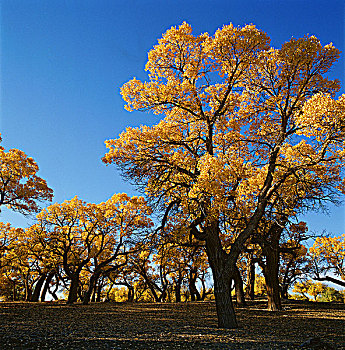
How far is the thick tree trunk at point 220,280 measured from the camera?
10.9 m

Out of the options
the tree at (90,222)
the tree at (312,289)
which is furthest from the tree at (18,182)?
the tree at (312,289)

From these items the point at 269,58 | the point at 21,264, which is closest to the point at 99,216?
the point at 21,264

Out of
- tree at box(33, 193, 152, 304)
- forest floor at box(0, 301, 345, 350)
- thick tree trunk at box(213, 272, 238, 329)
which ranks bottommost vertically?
forest floor at box(0, 301, 345, 350)

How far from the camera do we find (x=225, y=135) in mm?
13422

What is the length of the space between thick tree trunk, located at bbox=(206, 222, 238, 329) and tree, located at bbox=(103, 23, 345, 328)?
37 mm

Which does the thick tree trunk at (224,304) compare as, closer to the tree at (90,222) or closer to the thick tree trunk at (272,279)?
the thick tree trunk at (272,279)

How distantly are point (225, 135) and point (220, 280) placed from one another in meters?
6.47

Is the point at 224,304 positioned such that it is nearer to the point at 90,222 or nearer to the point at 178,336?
the point at 178,336

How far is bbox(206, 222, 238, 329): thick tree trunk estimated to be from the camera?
10.9 m

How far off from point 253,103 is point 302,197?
15.7ft

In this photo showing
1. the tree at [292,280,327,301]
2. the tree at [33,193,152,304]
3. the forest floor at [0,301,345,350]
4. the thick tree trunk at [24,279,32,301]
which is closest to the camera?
the forest floor at [0,301,345,350]

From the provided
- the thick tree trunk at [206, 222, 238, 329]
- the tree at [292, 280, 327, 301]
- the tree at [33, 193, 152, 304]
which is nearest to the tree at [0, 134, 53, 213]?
the tree at [33, 193, 152, 304]

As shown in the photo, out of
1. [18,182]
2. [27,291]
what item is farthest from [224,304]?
[27,291]

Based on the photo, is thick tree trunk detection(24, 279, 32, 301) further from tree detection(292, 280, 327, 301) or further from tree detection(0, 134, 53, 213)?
tree detection(292, 280, 327, 301)
